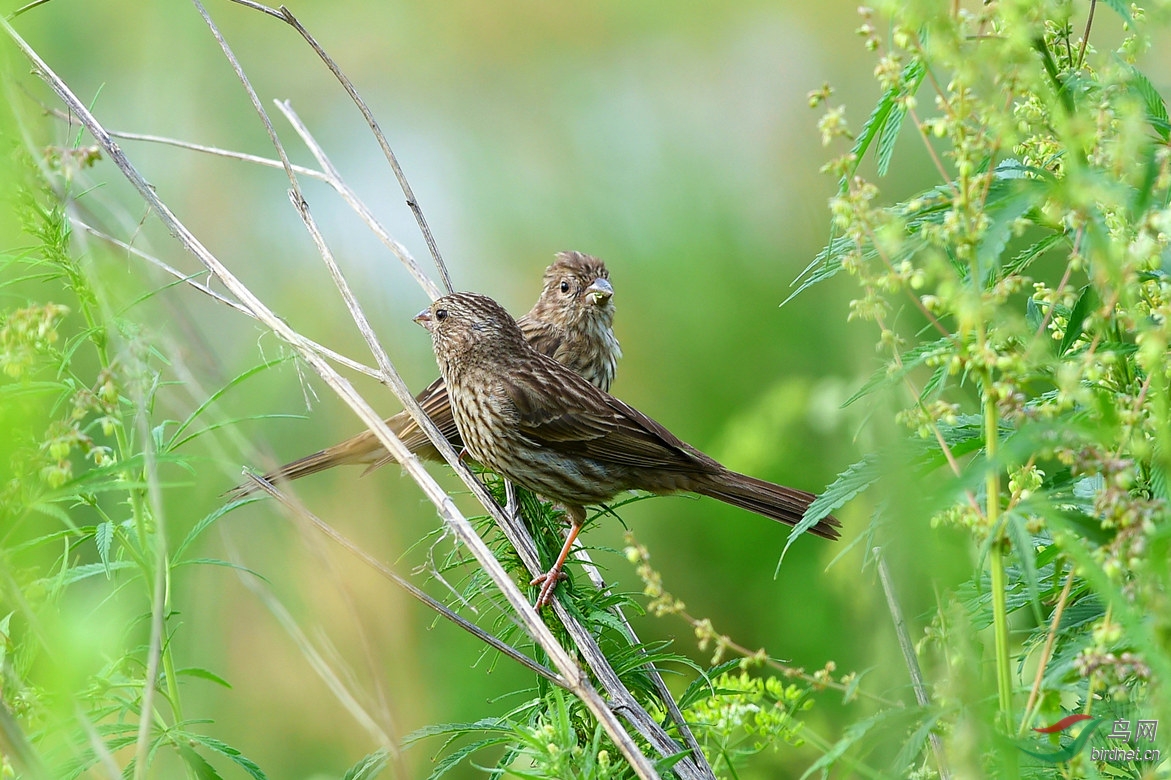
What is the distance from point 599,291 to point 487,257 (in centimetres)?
230

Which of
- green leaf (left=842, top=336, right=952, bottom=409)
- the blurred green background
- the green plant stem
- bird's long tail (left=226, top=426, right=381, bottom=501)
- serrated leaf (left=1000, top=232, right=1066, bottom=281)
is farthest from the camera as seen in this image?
bird's long tail (left=226, top=426, right=381, bottom=501)

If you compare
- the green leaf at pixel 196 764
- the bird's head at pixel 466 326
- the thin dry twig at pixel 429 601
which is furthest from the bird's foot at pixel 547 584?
the bird's head at pixel 466 326

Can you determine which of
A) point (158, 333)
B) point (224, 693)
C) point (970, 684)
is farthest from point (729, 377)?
point (970, 684)

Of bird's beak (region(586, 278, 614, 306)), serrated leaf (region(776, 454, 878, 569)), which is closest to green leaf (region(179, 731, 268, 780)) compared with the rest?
serrated leaf (region(776, 454, 878, 569))

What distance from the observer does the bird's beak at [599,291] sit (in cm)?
564

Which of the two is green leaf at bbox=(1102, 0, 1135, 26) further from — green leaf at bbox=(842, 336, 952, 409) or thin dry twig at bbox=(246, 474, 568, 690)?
thin dry twig at bbox=(246, 474, 568, 690)

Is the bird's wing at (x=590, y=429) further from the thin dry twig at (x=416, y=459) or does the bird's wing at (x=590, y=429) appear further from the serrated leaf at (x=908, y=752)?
the serrated leaf at (x=908, y=752)

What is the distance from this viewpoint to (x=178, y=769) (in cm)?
264

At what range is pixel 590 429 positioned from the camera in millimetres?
4398

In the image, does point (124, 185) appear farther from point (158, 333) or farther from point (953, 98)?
point (953, 98)

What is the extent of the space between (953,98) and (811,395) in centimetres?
269

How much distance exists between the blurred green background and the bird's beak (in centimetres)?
91

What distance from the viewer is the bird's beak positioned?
5.64m

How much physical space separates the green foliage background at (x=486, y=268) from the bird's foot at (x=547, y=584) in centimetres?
41
